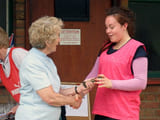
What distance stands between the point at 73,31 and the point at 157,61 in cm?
134

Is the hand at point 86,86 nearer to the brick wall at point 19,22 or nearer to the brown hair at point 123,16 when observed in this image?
the brown hair at point 123,16

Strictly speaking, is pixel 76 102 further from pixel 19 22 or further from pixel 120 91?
pixel 19 22

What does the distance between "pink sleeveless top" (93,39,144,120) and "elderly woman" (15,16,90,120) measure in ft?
1.18

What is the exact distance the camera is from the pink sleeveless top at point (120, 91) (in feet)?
7.84

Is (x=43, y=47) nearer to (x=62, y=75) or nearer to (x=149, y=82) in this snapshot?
(x=62, y=75)

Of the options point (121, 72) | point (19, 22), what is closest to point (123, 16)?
point (121, 72)

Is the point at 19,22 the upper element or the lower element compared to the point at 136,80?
upper

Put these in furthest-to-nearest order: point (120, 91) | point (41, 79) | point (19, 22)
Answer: point (19, 22)
point (120, 91)
point (41, 79)

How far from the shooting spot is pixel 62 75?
4176 millimetres

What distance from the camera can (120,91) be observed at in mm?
2447

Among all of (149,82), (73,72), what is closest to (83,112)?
(73,72)

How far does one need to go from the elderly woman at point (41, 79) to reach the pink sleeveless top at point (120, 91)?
1.18 ft

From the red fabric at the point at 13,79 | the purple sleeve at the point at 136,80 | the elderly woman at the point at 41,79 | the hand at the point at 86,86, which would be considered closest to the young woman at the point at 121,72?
the purple sleeve at the point at 136,80

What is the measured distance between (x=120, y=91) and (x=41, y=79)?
26.9 inches
